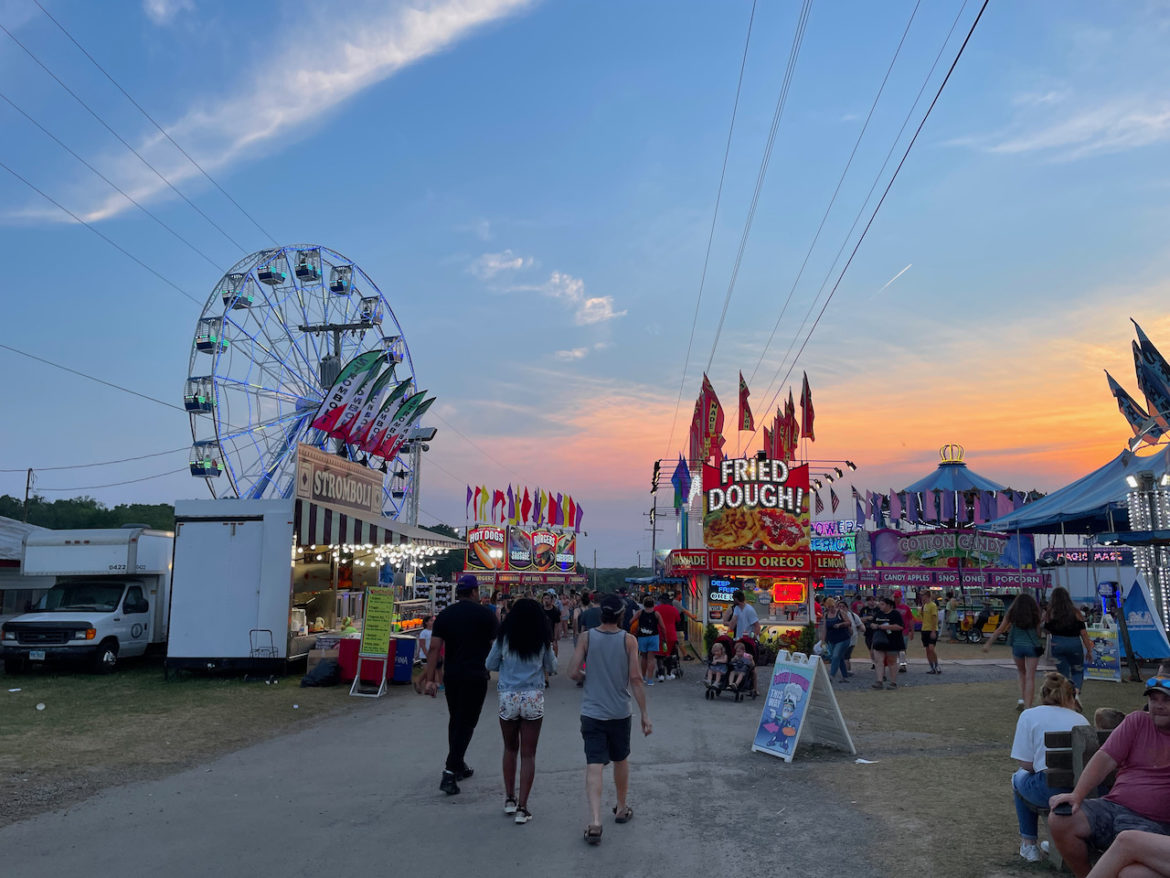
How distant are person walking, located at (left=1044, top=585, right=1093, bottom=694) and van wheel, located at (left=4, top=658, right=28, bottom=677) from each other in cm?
1642

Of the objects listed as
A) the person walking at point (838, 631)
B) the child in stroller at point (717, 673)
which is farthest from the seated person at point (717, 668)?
the person walking at point (838, 631)

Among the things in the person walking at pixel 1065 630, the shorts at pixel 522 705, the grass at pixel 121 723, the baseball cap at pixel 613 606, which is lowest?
the grass at pixel 121 723

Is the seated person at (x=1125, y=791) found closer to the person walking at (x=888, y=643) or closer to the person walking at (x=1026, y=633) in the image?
the person walking at (x=1026, y=633)

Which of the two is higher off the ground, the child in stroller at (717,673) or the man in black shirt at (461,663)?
the man in black shirt at (461,663)

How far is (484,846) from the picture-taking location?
5.38 metres

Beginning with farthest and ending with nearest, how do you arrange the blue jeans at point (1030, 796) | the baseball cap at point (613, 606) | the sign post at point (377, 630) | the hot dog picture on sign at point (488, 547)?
the hot dog picture on sign at point (488, 547) → the sign post at point (377, 630) → the baseball cap at point (613, 606) → the blue jeans at point (1030, 796)

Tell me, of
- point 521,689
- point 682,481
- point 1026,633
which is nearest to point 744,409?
point 682,481

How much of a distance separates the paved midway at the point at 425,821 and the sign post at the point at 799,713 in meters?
0.22

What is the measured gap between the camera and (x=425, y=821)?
598 cm

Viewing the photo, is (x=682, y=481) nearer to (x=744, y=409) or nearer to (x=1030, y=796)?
(x=744, y=409)

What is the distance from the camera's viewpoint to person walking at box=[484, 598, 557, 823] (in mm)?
6074

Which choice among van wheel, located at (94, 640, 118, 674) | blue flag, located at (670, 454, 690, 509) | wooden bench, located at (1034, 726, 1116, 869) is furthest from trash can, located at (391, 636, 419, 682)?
blue flag, located at (670, 454, 690, 509)

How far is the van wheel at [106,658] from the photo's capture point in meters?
15.2

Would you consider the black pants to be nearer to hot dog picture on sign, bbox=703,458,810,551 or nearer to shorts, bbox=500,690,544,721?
shorts, bbox=500,690,544,721
